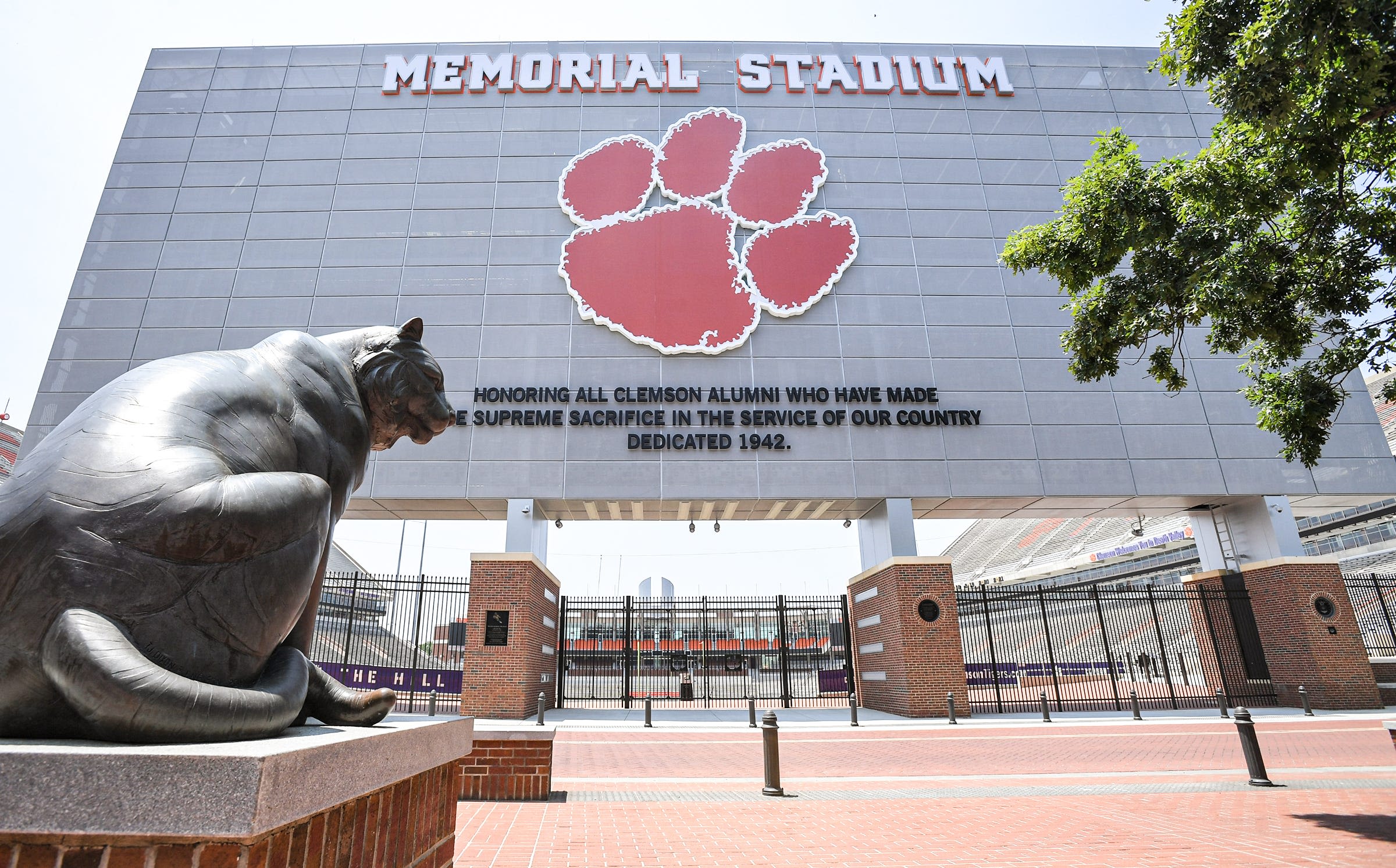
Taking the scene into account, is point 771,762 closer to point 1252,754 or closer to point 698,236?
point 1252,754

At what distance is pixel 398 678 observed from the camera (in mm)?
18406

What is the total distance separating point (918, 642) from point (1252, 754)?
971 centimetres

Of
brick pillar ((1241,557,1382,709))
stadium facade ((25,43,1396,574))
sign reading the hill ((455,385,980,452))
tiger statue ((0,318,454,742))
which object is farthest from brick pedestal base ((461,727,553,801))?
brick pillar ((1241,557,1382,709))

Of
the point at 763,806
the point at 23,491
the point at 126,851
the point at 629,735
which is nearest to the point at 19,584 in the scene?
the point at 23,491

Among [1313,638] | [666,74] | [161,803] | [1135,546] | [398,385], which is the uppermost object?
[666,74]

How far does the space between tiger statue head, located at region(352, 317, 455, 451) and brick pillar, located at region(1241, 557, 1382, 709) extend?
75.7ft

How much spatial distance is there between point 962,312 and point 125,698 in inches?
883

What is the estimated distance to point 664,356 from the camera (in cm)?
2061

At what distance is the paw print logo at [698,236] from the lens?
21.0 metres

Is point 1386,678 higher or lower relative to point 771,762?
higher

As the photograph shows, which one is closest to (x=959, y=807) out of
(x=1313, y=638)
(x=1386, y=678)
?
(x=1313, y=638)

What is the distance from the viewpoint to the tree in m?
6.47

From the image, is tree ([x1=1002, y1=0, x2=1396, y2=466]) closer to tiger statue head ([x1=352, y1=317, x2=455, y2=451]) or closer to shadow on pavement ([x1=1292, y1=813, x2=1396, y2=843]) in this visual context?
shadow on pavement ([x1=1292, y1=813, x2=1396, y2=843])

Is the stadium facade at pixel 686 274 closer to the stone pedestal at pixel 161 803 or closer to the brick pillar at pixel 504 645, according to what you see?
the brick pillar at pixel 504 645
